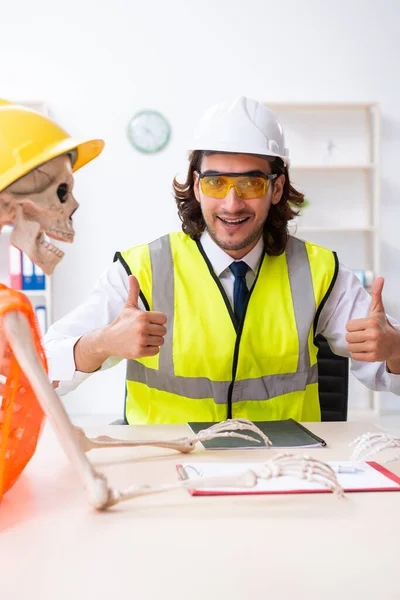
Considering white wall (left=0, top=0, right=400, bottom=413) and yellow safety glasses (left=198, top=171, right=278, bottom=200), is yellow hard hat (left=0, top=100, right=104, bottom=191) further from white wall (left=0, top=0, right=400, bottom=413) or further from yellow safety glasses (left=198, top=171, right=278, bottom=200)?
white wall (left=0, top=0, right=400, bottom=413)

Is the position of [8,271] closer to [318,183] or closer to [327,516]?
[318,183]

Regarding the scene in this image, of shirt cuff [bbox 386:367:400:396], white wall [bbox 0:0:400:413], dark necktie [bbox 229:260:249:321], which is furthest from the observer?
white wall [bbox 0:0:400:413]

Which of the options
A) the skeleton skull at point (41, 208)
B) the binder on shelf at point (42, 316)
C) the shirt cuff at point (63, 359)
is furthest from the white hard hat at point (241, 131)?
the binder on shelf at point (42, 316)

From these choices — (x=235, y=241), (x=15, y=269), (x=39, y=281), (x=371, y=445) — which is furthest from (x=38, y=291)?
(x=371, y=445)

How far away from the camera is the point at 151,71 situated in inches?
183

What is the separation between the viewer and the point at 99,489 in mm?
947

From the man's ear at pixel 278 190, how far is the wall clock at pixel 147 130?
2578 millimetres

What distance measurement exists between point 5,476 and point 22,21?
13.8ft

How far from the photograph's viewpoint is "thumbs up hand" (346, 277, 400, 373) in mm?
1656

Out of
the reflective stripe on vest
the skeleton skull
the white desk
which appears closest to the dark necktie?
the reflective stripe on vest

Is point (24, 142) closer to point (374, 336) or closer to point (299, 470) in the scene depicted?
point (299, 470)

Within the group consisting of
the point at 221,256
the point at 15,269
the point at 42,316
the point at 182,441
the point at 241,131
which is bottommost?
the point at 42,316

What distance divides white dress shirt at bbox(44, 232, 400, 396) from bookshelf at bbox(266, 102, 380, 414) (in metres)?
2.59

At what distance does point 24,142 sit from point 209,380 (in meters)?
1.14
